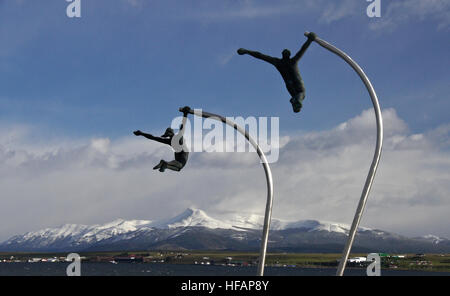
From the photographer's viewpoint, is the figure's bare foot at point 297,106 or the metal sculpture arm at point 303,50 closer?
the figure's bare foot at point 297,106

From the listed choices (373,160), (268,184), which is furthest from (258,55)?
(373,160)

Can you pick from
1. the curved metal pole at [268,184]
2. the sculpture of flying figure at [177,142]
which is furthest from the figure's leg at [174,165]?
the curved metal pole at [268,184]

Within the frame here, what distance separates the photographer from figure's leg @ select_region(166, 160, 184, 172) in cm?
1894

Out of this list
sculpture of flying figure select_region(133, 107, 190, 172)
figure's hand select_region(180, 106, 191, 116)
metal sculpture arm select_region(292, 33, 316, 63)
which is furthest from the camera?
Result: figure's hand select_region(180, 106, 191, 116)

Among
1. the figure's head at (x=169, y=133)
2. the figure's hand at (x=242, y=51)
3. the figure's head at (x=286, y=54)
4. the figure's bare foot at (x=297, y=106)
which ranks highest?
the figure's hand at (x=242, y=51)

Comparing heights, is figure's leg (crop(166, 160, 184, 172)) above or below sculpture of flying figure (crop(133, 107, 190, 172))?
below

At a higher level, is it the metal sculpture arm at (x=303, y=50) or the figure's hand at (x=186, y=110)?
the metal sculpture arm at (x=303, y=50)

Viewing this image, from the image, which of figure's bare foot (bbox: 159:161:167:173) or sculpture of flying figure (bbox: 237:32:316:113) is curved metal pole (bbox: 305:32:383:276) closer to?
sculpture of flying figure (bbox: 237:32:316:113)

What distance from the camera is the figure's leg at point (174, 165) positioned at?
18.9 meters

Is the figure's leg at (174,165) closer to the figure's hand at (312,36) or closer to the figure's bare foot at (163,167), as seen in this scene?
the figure's bare foot at (163,167)

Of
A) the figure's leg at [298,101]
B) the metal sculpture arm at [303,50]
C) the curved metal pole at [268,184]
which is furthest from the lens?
the curved metal pole at [268,184]

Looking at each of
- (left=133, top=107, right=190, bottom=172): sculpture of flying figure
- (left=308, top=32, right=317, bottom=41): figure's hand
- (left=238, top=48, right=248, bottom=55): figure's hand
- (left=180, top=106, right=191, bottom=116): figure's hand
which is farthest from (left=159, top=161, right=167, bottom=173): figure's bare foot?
(left=308, top=32, right=317, bottom=41): figure's hand

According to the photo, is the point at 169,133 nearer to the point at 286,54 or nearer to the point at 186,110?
the point at 186,110

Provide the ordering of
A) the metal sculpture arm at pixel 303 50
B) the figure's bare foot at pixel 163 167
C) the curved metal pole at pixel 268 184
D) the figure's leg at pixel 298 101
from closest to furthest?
the figure's leg at pixel 298 101 < the metal sculpture arm at pixel 303 50 < the figure's bare foot at pixel 163 167 < the curved metal pole at pixel 268 184
